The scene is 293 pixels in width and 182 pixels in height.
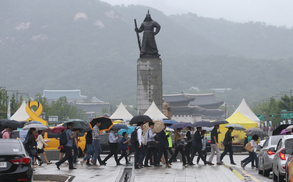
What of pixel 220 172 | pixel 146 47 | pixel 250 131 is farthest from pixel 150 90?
pixel 220 172

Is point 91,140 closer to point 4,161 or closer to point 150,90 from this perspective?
point 4,161

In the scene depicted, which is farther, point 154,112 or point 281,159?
point 154,112

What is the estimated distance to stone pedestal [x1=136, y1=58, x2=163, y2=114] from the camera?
4781cm

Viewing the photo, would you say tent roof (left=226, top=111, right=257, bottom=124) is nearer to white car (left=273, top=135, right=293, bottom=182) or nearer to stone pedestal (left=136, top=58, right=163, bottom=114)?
stone pedestal (left=136, top=58, right=163, bottom=114)

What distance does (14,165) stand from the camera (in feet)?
50.4

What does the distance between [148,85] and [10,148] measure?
3233 cm

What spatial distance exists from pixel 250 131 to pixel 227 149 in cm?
225

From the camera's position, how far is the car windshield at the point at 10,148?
51.1ft

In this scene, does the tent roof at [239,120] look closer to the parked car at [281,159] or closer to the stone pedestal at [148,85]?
the stone pedestal at [148,85]

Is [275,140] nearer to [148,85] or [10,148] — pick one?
[10,148]

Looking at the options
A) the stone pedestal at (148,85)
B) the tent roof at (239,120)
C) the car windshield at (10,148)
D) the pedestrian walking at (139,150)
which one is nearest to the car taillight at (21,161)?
the car windshield at (10,148)

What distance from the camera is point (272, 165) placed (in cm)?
2053

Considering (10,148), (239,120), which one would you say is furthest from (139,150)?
(239,120)

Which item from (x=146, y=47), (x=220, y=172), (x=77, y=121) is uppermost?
(x=146, y=47)
